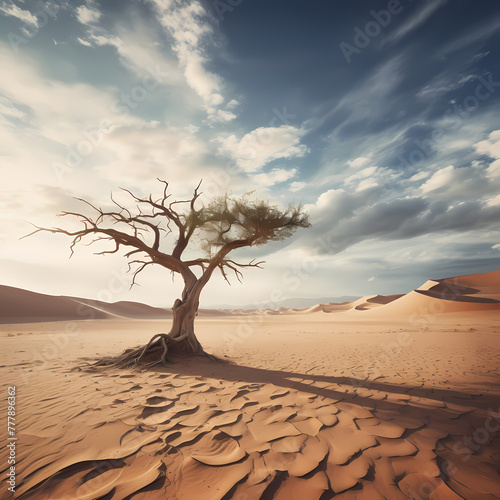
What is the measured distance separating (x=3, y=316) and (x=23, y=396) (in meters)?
43.3

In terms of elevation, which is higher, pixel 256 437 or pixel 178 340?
pixel 178 340

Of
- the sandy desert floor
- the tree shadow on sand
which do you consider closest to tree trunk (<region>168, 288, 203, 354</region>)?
the tree shadow on sand

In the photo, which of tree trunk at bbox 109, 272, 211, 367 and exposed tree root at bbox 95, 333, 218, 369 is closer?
exposed tree root at bbox 95, 333, 218, 369

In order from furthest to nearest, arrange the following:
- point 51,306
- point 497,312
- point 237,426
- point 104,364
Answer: point 51,306 → point 497,312 → point 104,364 → point 237,426

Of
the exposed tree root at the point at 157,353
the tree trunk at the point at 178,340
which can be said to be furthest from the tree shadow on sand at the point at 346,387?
the tree trunk at the point at 178,340

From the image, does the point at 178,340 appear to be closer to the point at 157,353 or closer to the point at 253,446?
the point at 157,353

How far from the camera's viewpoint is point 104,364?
7578mm

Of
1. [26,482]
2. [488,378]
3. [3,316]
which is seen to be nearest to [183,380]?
[26,482]

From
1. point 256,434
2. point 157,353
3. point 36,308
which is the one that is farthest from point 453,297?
point 36,308

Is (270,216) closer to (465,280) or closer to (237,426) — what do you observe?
(237,426)

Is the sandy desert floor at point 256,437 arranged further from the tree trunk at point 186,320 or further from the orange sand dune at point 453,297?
the orange sand dune at point 453,297

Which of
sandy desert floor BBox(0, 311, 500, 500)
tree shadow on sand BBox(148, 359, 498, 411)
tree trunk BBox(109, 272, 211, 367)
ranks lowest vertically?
tree shadow on sand BBox(148, 359, 498, 411)

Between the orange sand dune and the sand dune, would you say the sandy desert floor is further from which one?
the sand dune

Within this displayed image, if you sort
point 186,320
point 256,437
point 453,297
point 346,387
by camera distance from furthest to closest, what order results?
point 453,297, point 186,320, point 346,387, point 256,437
